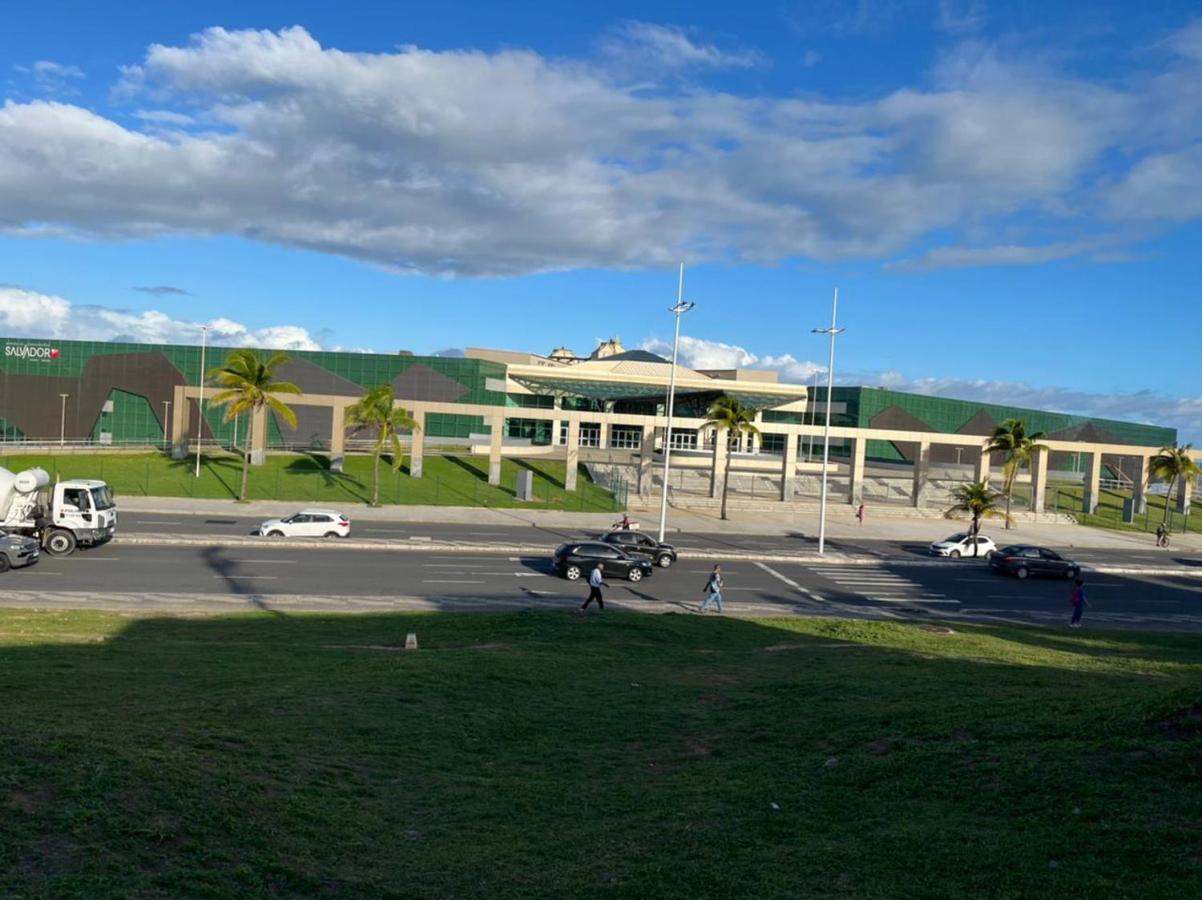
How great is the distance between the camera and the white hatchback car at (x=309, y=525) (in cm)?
3875

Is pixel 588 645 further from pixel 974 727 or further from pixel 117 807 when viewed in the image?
pixel 117 807

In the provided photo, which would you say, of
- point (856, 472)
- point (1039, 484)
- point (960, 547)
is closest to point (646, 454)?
point (856, 472)

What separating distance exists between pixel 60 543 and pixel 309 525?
9.63m

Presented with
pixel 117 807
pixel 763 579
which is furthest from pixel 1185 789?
pixel 763 579

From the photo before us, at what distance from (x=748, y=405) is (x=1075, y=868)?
74927mm

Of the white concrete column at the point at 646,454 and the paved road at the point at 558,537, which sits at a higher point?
the white concrete column at the point at 646,454

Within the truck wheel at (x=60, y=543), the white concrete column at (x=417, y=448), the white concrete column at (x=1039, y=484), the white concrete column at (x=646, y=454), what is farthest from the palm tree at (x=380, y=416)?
the white concrete column at (x=1039, y=484)

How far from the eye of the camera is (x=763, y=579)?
3606 centimetres

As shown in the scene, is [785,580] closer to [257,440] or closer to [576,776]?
[576,776]

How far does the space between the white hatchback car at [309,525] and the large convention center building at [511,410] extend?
71.7ft

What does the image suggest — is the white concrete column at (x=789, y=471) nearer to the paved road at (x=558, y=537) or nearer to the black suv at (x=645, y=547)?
the paved road at (x=558, y=537)

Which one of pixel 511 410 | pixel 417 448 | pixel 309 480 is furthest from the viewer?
pixel 511 410

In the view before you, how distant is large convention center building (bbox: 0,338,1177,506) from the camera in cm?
6844

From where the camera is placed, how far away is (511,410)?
61.4 metres
